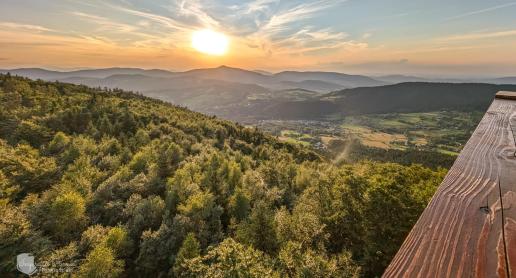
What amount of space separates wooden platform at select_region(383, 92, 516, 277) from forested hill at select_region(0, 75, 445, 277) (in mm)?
16904

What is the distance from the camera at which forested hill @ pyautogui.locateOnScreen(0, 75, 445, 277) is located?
858 inches

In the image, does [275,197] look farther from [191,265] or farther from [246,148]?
[246,148]

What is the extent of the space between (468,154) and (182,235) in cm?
2957

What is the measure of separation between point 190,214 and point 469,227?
104 feet

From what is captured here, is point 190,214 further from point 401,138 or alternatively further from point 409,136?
point 409,136

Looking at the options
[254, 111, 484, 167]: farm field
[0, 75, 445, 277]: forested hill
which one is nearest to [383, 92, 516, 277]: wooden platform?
[0, 75, 445, 277]: forested hill

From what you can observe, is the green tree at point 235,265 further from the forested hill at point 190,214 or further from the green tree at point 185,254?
the green tree at point 185,254

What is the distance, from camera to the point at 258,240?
2588 centimetres

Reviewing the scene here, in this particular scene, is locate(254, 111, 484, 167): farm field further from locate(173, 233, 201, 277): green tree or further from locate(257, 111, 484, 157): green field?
locate(173, 233, 201, 277): green tree
